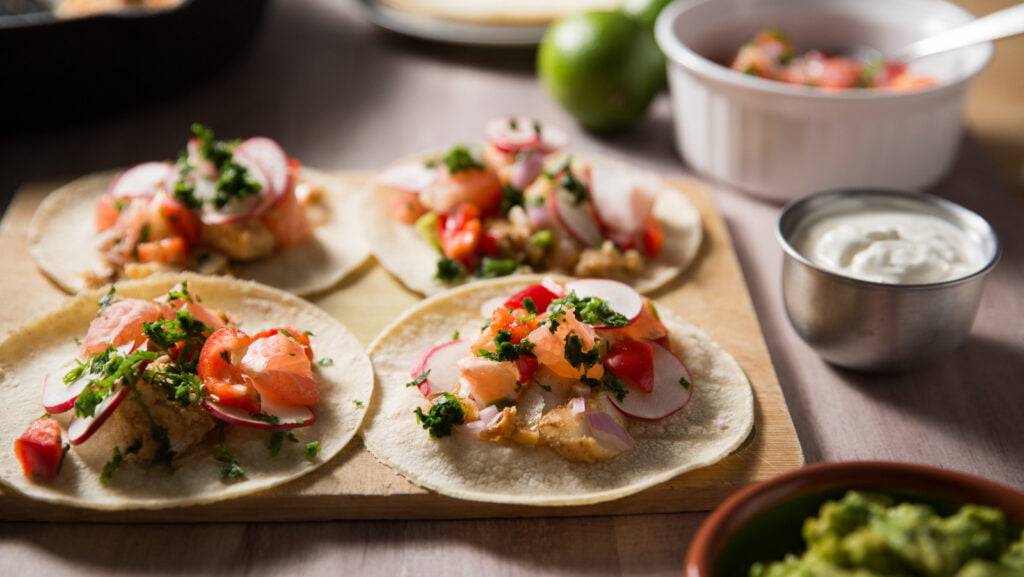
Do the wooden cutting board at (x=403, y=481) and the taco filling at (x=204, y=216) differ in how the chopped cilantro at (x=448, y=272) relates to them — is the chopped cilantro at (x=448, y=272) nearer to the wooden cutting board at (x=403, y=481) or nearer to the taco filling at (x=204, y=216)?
the wooden cutting board at (x=403, y=481)

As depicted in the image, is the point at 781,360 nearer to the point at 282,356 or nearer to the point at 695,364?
the point at 695,364

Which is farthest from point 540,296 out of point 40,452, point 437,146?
point 437,146

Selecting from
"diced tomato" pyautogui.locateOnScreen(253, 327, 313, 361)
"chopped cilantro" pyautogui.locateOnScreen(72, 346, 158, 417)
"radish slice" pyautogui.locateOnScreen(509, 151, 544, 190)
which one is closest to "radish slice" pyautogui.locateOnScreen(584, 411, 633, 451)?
"diced tomato" pyautogui.locateOnScreen(253, 327, 313, 361)

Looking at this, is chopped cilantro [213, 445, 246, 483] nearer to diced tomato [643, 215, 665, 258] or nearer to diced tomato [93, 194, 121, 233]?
diced tomato [93, 194, 121, 233]

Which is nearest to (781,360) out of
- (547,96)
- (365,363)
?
(365,363)

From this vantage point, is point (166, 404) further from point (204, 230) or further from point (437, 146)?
point (437, 146)

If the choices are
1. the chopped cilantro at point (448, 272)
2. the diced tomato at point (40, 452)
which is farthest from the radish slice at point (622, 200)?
the diced tomato at point (40, 452)
